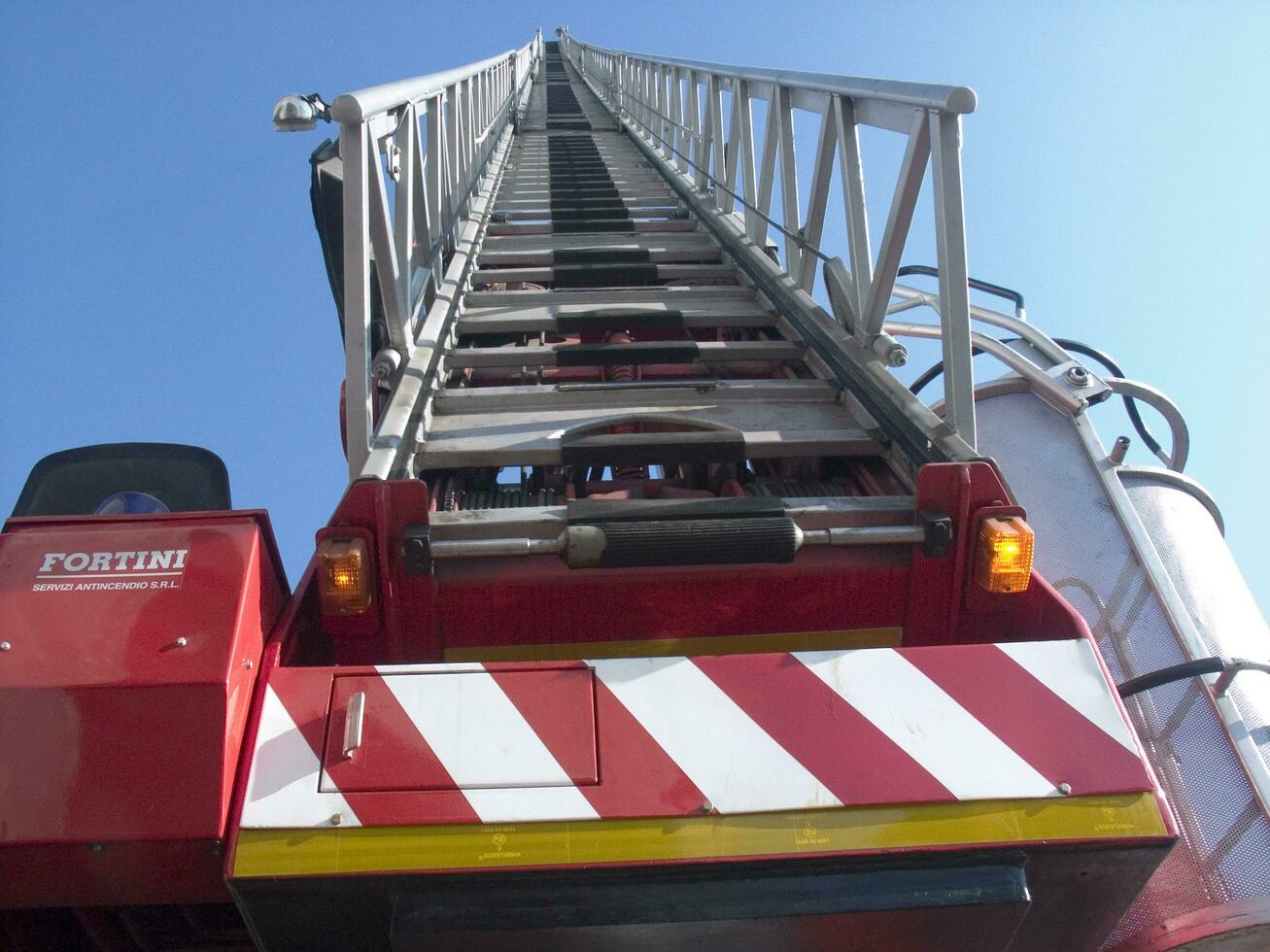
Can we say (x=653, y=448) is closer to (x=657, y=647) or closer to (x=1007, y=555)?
(x=657, y=647)

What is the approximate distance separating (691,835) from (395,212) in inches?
112

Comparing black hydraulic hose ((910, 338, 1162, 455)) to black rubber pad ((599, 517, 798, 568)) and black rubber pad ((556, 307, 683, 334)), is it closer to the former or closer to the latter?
black rubber pad ((556, 307, 683, 334))

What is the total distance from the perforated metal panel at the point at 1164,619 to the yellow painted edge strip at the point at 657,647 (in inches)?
40.2

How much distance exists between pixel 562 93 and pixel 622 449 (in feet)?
53.1

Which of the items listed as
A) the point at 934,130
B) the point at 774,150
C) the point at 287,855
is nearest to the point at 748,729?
the point at 287,855

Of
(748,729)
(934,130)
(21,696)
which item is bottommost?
A: (748,729)

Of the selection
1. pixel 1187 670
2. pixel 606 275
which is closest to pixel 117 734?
pixel 1187 670

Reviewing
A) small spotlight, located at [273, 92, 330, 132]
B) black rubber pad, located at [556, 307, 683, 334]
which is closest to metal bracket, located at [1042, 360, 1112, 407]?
black rubber pad, located at [556, 307, 683, 334]

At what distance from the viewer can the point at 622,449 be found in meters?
2.77

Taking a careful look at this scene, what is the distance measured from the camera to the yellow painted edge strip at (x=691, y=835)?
168cm

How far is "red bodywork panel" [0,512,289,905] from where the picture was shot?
1.67m

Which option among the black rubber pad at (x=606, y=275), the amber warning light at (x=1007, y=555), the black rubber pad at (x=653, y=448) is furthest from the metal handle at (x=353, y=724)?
the black rubber pad at (x=606, y=275)

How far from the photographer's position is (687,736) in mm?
1852

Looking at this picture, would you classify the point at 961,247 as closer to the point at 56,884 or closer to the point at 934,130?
the point at 934,130
